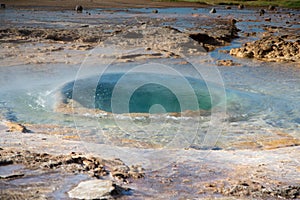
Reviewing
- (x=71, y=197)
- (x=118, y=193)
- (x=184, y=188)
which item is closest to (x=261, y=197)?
(x=184, y=188)

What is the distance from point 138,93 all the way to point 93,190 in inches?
185

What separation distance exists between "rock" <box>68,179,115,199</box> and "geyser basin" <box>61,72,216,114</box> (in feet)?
11.5

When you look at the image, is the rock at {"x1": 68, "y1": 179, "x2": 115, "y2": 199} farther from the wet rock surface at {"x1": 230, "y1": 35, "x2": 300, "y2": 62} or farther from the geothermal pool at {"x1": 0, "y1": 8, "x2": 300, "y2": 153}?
the wet rock surface at {"x1": 230, "y1": 35, "x2": 300, "y2": 62}

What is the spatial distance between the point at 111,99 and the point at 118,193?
14.6ft

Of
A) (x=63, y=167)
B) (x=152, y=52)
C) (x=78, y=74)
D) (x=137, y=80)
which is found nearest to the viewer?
(x=63, y=167)

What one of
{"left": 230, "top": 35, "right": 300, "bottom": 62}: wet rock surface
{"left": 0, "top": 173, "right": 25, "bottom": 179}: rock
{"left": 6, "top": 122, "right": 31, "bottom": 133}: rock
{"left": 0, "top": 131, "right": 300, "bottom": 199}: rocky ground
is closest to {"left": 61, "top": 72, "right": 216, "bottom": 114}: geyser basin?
{"left": 6, "top": 122, "right": 31, "bottom": 133}: rock

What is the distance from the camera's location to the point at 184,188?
3.97 m

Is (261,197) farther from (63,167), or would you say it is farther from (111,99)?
(111,99)

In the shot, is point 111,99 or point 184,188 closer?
point 184,188

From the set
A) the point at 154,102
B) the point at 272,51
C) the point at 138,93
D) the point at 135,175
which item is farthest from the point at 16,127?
the point at 272,51

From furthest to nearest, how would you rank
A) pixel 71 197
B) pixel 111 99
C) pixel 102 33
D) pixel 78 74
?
1. pixel 102 33
2. pixel 78 74
3. pixel 111 99
4. pixel 71 197

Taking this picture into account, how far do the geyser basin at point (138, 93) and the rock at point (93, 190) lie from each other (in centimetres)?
349

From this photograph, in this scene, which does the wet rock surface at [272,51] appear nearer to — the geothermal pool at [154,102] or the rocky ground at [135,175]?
the geothermal pool at [154,102]

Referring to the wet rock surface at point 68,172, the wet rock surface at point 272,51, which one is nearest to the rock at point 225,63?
the wet rock surface at point 272,51
